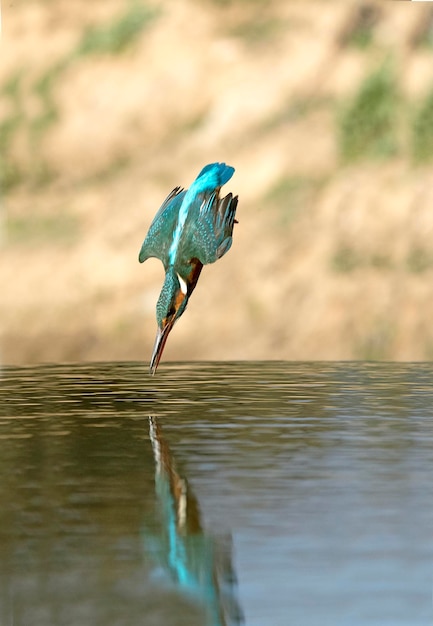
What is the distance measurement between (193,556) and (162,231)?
6.90 meters

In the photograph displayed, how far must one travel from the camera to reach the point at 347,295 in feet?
73.0

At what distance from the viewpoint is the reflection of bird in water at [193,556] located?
247 inches

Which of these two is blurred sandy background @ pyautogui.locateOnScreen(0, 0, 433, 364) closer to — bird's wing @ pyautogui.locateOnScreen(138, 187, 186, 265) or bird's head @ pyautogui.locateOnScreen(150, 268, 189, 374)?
bird's wing @ pyautogui.locateOnScreen(138, 187, 186, 265)

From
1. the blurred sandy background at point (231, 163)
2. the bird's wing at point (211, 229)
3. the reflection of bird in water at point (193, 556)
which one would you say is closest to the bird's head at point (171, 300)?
the bird's wing at point (211, 229)

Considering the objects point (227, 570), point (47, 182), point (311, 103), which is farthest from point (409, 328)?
point (227, 570)

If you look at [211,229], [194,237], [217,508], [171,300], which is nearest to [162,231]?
[171,300]

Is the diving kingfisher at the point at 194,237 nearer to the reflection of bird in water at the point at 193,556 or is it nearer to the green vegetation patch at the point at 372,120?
the reflection of bird in water at the point at 193,556

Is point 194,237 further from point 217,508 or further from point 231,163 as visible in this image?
point 231,163

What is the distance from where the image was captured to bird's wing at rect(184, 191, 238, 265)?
12.6m

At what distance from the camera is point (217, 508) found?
8234 millimetres

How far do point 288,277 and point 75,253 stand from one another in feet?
11.5

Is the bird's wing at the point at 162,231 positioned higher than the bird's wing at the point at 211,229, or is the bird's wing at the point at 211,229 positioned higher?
the bird's wing at the point at 162,231

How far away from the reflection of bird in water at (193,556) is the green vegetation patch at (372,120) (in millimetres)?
15430

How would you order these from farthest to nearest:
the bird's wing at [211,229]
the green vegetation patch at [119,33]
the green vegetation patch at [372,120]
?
the green vegetation patch at [119,33] < the green vegetation patch at [372,120] < the bird's wing at [211,229]
